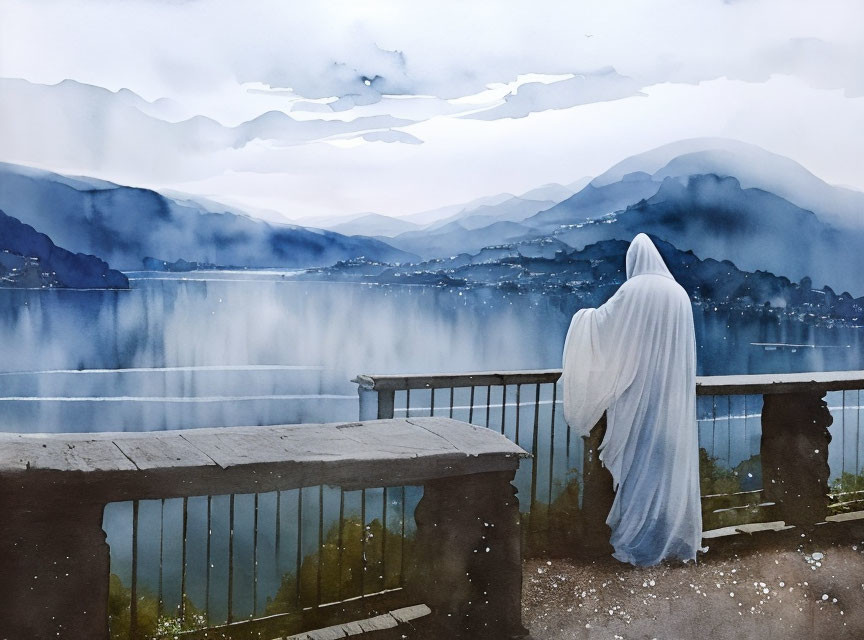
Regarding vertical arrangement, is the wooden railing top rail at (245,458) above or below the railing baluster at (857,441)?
above

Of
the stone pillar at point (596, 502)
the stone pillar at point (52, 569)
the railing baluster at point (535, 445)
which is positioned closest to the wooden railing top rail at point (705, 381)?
the railing baluster at point (535, 445)

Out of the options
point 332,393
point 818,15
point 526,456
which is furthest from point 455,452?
point 818,15

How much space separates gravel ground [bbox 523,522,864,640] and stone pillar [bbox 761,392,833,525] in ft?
0.60

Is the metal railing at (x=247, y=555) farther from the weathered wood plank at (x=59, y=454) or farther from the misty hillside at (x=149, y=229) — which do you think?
the weathered wood plank at (x=59, y=454)

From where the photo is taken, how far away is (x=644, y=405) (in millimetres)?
3045

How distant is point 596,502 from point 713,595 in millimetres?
549

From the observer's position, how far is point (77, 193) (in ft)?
9.41

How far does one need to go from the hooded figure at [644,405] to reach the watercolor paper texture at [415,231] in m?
0.14

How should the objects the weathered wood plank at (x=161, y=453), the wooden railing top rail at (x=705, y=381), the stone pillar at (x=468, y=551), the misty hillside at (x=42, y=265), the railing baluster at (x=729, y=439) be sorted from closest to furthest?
the weathered wood plank at (x=161, y=453) < the stone pillar at (x=468, y=551) < the misty hillside at (x=42, y=265) < the wooden railing top rail at (x=705, y=381) < the railing baluster at (x=729, y=439)

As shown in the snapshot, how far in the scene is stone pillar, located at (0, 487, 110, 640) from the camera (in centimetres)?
166

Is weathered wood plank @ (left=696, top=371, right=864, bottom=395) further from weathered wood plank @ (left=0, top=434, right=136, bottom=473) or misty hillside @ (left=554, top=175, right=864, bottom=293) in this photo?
weathered wood plank @ (left=0, top=434, right=136, bottom=473)

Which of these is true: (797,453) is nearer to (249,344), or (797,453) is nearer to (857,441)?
(857,441)

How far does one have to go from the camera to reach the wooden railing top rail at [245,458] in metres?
1.72

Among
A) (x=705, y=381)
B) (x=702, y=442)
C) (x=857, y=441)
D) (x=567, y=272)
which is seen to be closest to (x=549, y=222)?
(x=567, y=272)
